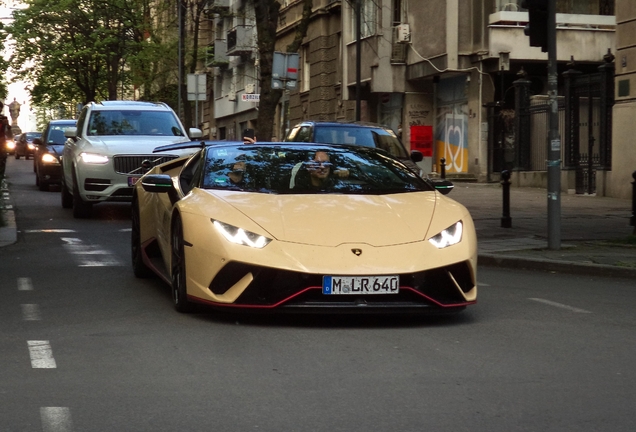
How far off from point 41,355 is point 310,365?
5.25ft

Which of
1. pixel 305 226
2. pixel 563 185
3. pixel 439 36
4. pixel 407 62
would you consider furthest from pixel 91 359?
pixel 407 62

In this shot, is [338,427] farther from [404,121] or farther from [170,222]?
[404,121]

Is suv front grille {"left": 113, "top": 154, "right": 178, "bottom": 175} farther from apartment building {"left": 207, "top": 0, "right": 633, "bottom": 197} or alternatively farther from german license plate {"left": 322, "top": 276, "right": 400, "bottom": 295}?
german license plate {"left": 322, "top": 276, "right": 400, "bottom": 295}

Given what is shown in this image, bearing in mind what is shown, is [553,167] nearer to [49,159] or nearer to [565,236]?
[565,236]

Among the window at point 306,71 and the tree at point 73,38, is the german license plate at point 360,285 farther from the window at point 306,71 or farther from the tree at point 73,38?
the tree at point 73,38

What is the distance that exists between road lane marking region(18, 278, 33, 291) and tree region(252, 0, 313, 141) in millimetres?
16760

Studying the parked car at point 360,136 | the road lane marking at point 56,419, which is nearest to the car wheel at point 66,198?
the parked car at point 360,136

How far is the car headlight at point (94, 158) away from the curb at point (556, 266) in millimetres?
7730

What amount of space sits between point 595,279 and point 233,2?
50151 mm

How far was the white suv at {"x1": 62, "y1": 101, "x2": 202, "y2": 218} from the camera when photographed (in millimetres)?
18469

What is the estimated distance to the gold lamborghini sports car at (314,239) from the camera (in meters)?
7.71

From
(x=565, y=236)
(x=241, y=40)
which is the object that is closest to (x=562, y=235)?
(x=565, y=236)

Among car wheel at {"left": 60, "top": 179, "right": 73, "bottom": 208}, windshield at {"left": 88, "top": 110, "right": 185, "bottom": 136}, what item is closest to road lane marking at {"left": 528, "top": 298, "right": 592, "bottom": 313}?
windshield at {"left": 88, "top": 110, "right": 185, "bottom": 136}

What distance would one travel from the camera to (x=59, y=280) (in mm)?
10727
